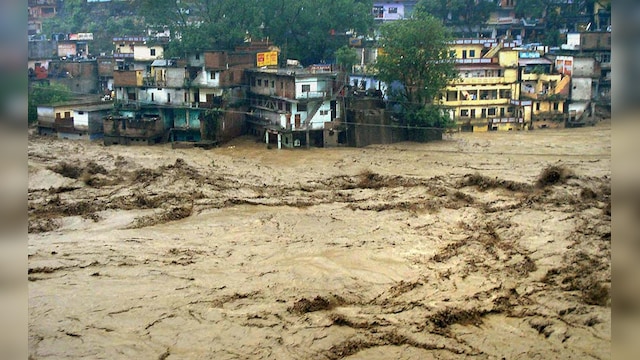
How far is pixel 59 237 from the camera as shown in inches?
574

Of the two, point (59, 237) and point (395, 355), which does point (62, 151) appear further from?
point (395, 355)

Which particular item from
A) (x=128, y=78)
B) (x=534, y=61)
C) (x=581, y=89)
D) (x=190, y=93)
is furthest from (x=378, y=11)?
(x=128, y=78)

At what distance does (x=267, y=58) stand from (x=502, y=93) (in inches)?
381

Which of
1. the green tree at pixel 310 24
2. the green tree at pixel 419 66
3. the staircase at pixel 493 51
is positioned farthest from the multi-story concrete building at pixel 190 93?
the staircase at pixel 493 51

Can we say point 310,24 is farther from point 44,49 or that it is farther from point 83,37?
point 44,49

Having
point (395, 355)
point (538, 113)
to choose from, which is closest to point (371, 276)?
point (395, 355)

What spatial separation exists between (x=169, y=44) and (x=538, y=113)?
16206mm

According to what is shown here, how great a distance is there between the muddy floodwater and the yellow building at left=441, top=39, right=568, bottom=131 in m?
5.39

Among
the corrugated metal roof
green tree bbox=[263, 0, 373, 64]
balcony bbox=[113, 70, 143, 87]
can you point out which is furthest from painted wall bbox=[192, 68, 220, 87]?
the corrugated metal roof

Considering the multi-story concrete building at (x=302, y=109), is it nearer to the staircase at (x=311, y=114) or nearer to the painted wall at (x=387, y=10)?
the staircase at (x=311, y=114)

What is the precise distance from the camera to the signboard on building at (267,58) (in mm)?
28656

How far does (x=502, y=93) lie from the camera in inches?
1140

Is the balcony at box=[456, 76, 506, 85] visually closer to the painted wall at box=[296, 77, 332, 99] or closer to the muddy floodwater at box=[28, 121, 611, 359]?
the painted wall at box=[296, 77, 332, 99]

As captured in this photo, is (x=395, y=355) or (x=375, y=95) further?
(x=375, y=95)
